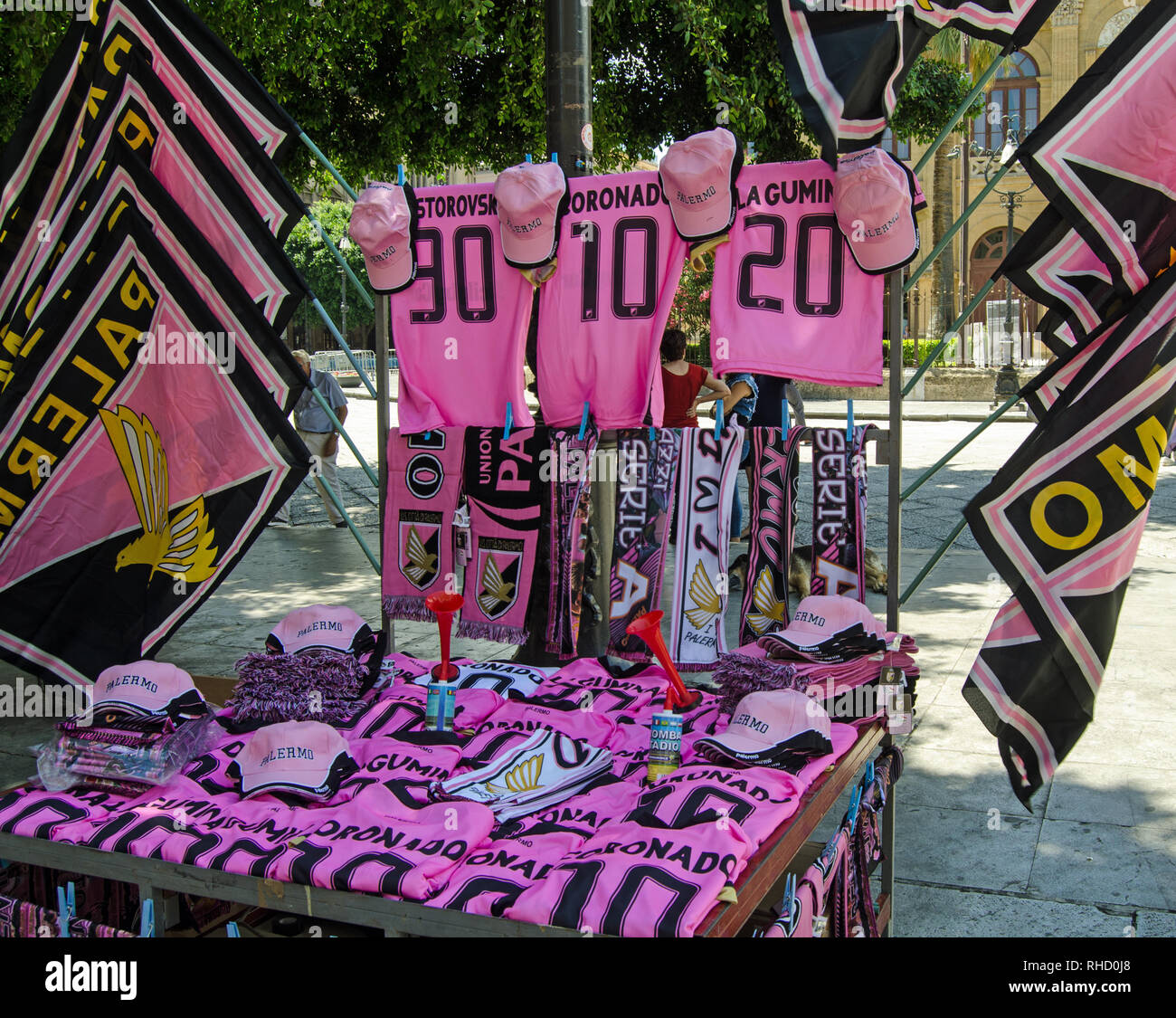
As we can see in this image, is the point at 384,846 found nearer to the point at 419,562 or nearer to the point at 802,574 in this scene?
the point at 419,562

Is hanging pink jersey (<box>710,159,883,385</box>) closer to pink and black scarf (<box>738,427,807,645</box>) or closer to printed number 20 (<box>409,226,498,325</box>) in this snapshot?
pink and black scarf (<box>738,427,807,645</box>)

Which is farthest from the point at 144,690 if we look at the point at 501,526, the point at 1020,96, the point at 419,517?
the point at 1020,96

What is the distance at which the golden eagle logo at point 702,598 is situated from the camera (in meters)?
3.91

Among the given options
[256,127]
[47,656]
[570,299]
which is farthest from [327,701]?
[256,127]

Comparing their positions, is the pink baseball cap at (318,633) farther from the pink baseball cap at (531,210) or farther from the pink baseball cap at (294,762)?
the pink baseball cap at (531,210)

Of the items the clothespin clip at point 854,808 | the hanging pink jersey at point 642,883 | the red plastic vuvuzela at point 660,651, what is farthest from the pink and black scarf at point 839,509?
the hanging pink jersey at point 642,883

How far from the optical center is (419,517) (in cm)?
430

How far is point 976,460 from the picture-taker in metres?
14.5

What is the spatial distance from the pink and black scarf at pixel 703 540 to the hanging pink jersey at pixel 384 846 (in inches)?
51.9

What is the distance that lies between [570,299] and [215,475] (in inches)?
58.0

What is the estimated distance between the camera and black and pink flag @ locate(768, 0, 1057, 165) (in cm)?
337

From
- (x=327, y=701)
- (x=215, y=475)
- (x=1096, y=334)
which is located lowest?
(x=327, y=701)

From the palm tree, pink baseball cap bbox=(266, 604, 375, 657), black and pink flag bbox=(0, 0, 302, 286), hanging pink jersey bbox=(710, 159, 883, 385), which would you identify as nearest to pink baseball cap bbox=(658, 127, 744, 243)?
hanging pink jersey bbox=(710, 159, 883, 385)

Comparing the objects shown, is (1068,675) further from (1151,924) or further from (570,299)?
(570,299)
